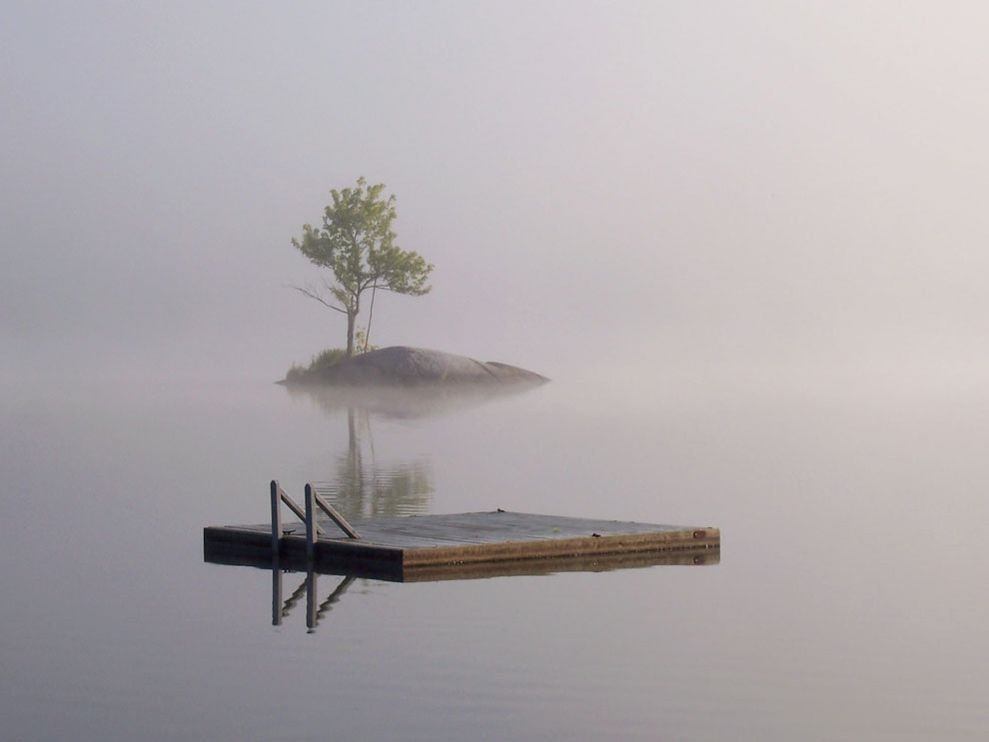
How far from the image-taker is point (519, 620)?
54.9 feet

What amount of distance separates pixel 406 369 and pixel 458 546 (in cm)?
5351

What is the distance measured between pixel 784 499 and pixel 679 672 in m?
15.5

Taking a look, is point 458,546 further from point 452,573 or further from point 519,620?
point 519,620

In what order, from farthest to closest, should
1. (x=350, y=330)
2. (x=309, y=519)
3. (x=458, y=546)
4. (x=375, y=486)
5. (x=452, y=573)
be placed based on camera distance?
(x=350, y=330)
(x=375, y=486)
(x=309, y=519)
(x=458, y=546)
(x=452, y=573)

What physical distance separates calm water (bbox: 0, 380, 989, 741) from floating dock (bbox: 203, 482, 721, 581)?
428 mm

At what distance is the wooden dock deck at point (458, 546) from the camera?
64.0 ft

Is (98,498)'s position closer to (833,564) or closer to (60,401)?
(833,564)

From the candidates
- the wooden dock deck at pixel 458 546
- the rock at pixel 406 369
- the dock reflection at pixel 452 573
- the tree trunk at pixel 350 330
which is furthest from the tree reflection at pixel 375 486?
the tree trunk at pixel 350 330

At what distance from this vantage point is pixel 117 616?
17250mm

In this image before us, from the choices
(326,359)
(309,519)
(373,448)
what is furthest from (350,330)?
(309,519)

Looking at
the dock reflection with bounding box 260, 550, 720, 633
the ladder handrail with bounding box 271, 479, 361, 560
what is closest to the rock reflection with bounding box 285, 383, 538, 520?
the ladder handrail with bounding box 271, 479, 361, 560

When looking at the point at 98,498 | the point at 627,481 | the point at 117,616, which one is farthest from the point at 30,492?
the point at 117,616

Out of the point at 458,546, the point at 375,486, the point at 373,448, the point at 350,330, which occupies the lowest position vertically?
the point at 458,546

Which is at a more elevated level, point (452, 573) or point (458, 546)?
point (458, 546)
